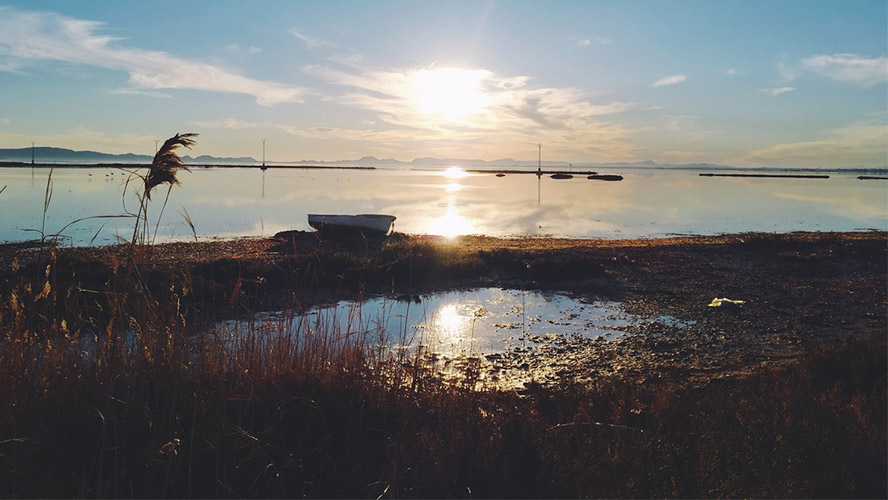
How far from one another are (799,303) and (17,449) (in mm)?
12723

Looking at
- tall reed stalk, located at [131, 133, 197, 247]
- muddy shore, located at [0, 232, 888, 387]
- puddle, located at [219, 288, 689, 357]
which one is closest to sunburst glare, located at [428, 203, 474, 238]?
muddy shore, located at [0, 232, 888, 387]

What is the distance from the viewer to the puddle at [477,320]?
8453 mm

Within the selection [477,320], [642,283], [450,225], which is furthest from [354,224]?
[477,320]

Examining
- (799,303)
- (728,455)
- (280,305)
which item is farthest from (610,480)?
(799,303)

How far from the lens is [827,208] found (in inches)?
1775

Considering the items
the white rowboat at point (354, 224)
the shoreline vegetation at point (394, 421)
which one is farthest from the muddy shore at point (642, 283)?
the white rowboat at point (354, 224)

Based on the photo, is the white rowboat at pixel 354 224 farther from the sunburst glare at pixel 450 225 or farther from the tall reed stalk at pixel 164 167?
the tall reed stalk at pixel 164 167

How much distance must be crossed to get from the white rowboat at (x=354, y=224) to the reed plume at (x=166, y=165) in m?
16.3

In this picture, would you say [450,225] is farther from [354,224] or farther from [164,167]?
[164,167]

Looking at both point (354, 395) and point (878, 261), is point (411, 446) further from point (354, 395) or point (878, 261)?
point (878, 261)

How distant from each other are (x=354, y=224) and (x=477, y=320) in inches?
482

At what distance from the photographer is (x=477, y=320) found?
1013 centimetres

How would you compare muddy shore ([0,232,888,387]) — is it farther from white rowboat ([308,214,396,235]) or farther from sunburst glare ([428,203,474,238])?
sunburst glare ([428,203,474,238])

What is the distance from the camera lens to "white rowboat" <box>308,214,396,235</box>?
70.0ft
